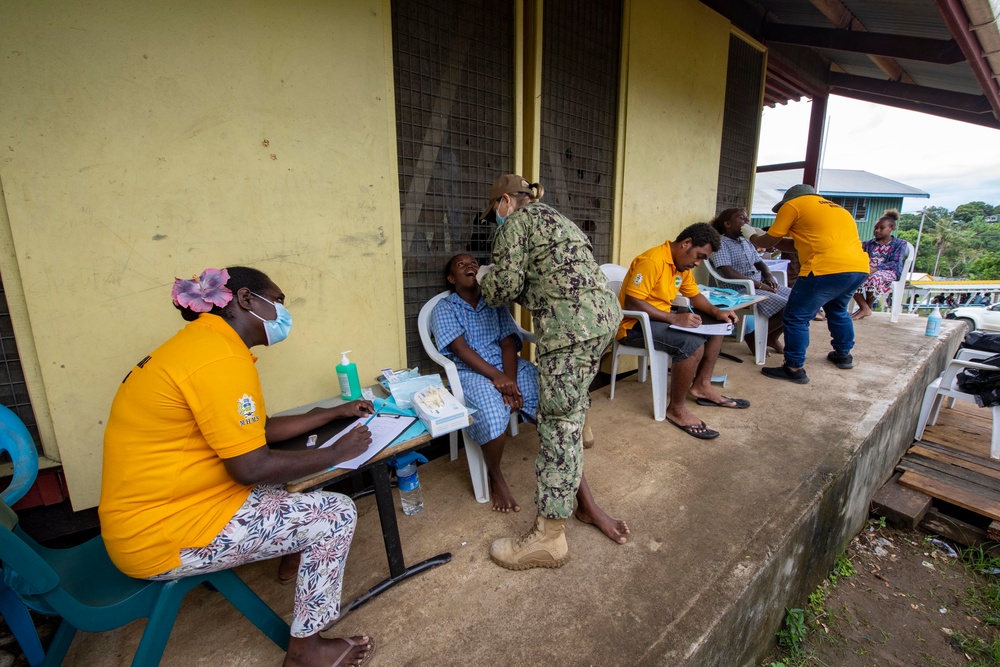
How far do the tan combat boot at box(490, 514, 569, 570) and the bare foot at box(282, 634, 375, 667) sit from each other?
2.11ft

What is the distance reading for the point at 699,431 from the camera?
10.2 ft

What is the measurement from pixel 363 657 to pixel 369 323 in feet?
5.28

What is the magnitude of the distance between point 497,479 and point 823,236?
3564 millimetres

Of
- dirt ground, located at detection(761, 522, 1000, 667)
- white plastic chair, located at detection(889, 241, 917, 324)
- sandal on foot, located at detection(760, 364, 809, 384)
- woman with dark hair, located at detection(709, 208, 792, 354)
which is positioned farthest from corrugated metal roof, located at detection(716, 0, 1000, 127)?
dirt ground, located at detection(761, 522, 1000, 667)

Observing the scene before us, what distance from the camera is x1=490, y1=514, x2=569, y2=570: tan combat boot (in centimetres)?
192

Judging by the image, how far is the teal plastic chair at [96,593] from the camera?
1117 millimetres

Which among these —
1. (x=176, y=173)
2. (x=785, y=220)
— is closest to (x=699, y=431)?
(x=785, y=220)

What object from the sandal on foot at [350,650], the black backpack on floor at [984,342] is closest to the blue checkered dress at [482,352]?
the sandal on foot at [350,650]

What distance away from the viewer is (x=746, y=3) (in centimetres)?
514

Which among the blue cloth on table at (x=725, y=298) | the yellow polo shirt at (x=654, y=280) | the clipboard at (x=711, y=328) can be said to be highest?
the yellow polo shirt at (x=654, y=280)

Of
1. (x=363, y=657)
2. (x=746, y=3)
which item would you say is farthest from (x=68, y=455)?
(x=746, y=3)

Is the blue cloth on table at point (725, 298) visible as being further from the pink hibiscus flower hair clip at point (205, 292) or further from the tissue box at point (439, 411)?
the pink hibiscus flower hair clip at point (205, 292)

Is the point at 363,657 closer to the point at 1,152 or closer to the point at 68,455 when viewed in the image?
the point at 68,455

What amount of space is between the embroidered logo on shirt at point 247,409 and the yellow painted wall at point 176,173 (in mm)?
982
